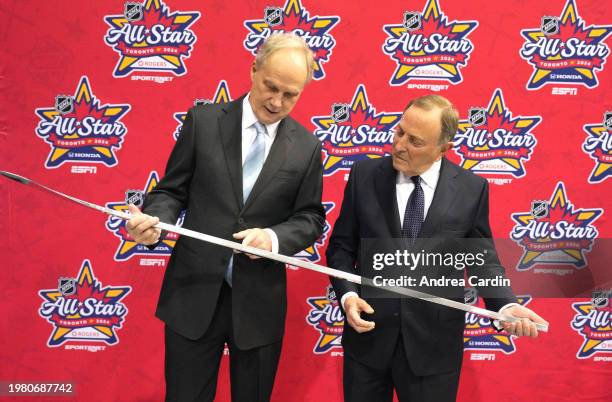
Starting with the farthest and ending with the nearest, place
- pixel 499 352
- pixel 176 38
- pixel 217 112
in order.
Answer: pixel 499 352, pixel 176 38, pixel 217 112

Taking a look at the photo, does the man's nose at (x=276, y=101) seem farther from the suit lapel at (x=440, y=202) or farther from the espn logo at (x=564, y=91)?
the espn logo at (x=564, y=91)

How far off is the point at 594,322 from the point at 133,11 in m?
3.07

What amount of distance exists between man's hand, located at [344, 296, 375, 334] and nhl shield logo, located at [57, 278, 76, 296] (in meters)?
1.80

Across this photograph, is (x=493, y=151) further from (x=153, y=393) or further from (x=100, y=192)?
(x=153, y=393)

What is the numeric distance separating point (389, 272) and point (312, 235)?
308 mm

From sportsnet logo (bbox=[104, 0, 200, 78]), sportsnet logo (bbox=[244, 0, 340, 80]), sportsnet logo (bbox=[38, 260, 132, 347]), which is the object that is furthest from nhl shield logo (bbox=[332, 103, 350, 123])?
sportsnet logo (bbox=[38, 260, 132, 347])

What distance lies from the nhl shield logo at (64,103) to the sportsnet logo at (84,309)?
0.84m

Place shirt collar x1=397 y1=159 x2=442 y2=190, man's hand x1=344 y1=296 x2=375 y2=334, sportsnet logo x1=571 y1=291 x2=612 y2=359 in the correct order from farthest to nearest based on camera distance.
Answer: sportsnet logo x1=571 y1=291 x2=612 y2=359 < shirt collar x1=397 y1=159 x2=442 y2=190 < man's hand x1=344 y1=296 x2=375 y2=334

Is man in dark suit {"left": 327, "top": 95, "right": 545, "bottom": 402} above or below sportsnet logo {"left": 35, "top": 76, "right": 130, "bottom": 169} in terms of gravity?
below

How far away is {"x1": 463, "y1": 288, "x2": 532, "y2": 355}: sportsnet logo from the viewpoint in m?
2.97

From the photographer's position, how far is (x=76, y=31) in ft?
9.20

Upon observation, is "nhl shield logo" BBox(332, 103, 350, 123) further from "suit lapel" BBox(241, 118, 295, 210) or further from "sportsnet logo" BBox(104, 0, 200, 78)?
"suit lapel" BBox(241, 118, 295, 210)

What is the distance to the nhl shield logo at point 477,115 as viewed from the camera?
2812 millimetres

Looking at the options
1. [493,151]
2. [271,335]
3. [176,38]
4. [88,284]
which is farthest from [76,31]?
[493,151]
